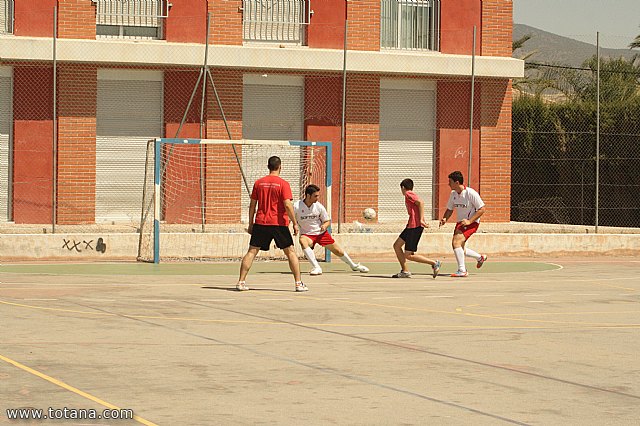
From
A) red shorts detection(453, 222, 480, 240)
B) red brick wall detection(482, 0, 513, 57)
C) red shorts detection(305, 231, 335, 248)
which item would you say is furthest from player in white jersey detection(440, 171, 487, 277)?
red brick wall detection(482, 0, 513, 57)

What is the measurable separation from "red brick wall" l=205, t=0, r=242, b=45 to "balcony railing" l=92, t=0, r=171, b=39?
3.69ft

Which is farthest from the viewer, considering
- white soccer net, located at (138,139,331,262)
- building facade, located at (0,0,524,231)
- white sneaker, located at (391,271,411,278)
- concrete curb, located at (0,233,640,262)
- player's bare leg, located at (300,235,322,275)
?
building facade, located at (0,0,524,231)

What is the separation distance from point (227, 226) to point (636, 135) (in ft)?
34.9

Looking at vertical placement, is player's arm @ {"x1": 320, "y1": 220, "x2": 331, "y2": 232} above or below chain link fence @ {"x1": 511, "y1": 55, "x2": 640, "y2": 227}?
below

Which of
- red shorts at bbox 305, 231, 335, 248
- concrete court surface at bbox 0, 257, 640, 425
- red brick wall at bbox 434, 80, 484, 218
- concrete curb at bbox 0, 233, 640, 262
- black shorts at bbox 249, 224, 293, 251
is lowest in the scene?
concrete court surface at bbox 0, 257, 640, 425

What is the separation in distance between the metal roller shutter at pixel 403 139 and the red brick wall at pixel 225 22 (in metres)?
3.87

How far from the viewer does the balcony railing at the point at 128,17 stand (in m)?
30.1

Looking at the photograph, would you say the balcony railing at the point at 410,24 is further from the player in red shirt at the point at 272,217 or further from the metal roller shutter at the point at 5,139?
the player in red shirt at the point at 272,217

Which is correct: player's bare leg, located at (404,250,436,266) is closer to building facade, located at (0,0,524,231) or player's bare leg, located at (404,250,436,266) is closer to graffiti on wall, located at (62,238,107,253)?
graffiti on wall, located at (62,238,107,253)

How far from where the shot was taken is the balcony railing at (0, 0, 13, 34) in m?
29.4

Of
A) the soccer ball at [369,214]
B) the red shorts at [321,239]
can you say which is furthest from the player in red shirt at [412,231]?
the soccer ball at [369,214]

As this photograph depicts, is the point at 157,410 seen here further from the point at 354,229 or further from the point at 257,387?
the point at 354,229

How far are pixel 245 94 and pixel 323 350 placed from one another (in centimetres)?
1927

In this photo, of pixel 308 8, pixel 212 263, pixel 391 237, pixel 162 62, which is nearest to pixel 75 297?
pixel 212 263
